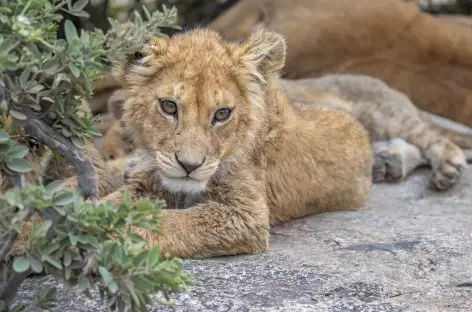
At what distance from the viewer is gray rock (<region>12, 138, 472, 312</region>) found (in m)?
3.52

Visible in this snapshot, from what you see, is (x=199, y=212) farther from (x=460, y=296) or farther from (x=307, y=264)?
(x=460, y=296)

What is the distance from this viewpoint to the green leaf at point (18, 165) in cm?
296

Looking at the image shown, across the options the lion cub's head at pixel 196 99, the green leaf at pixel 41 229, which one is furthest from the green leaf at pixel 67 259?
the lion cub's head at pixel 196 99

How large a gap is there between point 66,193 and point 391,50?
554cm

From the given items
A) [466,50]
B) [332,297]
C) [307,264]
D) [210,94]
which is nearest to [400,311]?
[332,297]

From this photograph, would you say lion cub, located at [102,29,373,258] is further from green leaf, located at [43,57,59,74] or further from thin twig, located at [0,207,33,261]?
thin twig, located at [0,207,33,261]

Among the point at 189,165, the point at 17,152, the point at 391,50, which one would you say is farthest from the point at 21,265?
the point at 391,50

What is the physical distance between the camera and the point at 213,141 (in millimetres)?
4008

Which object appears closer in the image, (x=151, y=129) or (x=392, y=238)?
(x=151, y=129)

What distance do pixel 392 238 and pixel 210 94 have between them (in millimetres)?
1150

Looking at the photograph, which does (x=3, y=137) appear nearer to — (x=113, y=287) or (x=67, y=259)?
(x=67, y=259)

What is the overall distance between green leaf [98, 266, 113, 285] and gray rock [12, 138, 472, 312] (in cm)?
66

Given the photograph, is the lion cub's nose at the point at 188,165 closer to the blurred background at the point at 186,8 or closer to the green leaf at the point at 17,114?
the green leaf at the point at 17,114

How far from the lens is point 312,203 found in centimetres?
498
